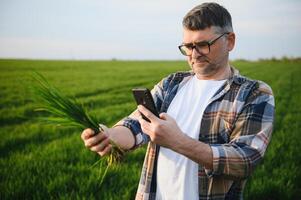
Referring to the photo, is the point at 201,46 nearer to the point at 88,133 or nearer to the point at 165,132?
the point at 165,132

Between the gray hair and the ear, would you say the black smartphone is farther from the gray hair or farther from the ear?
the ear

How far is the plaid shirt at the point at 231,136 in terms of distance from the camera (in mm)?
1848

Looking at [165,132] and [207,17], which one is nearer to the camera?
[165,132]

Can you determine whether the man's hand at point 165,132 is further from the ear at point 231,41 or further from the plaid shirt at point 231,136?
the ear at point 231,41

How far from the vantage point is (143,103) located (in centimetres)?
194

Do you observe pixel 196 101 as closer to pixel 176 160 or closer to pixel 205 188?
pixel 176 160

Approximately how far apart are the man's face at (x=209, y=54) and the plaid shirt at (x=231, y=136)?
0.38 ft

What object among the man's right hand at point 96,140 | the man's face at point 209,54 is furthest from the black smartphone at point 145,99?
the man's face at point 209,54

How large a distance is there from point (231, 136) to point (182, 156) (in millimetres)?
301

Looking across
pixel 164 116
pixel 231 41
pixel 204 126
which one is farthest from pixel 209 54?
pixel 164 116

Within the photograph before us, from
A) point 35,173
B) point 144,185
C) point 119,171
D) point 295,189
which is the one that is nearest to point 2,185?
point 35,173

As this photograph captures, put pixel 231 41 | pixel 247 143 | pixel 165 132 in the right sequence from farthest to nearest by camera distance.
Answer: pixel 231 41
pixel 247 143
pixel 165 132

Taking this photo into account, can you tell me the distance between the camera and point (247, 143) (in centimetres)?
188

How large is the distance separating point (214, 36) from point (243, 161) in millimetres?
739
